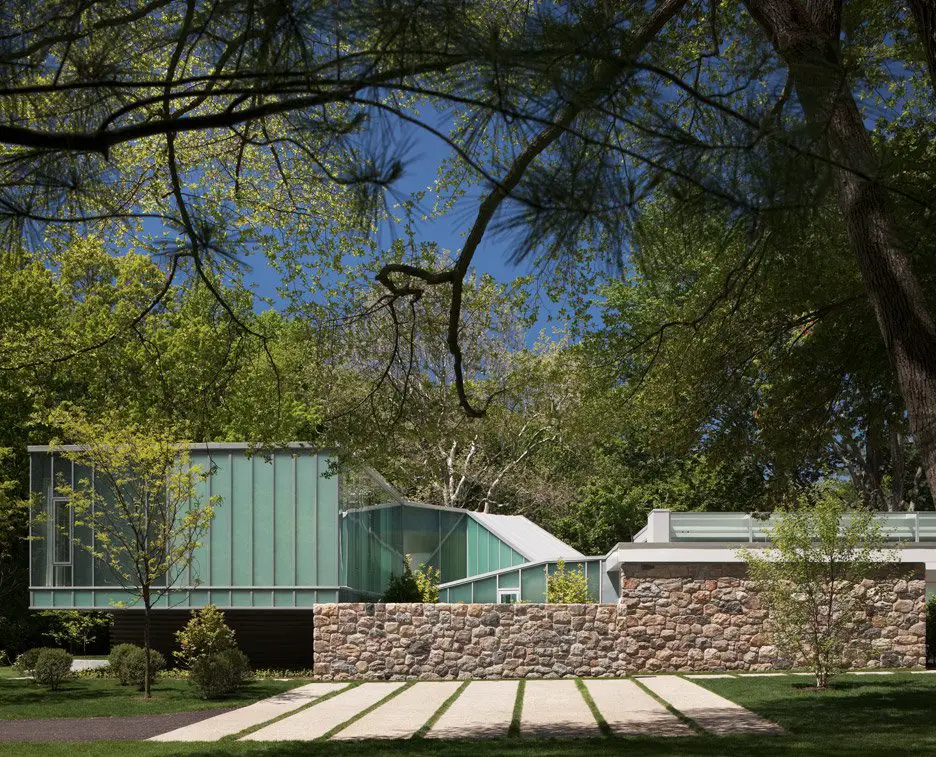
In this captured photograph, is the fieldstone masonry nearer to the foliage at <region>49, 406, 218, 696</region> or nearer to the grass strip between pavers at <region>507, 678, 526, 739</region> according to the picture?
the grass strip between pavers at <region>507, 678, 526, 739</region>

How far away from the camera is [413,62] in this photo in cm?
624

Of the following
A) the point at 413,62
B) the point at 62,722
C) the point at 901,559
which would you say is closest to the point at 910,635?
the point at 901,559

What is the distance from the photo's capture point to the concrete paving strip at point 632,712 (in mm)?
11867

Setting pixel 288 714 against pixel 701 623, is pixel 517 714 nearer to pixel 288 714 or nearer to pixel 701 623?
pixel 288 714

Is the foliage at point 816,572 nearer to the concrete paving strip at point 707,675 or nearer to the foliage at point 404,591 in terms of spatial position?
the concrete paving strip at point 707,675

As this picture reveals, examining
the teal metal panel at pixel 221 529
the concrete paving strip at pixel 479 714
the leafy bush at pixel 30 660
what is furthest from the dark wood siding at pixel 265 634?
the concrete paving strip at pixel 479 714

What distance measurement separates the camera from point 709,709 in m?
13.6

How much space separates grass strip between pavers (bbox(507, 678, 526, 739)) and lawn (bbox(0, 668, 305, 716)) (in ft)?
11.5

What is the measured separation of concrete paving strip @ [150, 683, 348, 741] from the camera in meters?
12.1

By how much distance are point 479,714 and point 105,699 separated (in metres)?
5.78

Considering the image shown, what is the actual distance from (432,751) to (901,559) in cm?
1134

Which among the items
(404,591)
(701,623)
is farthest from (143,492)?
(701,623)

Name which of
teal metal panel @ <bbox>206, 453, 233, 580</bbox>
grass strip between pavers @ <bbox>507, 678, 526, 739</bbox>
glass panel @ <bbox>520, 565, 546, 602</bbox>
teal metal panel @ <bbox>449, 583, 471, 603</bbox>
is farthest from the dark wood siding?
grass strip between pavers @ <bbox>507, 678, 526, 739</bbox>

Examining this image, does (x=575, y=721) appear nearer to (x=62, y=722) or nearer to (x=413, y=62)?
(x=62, y=722)
